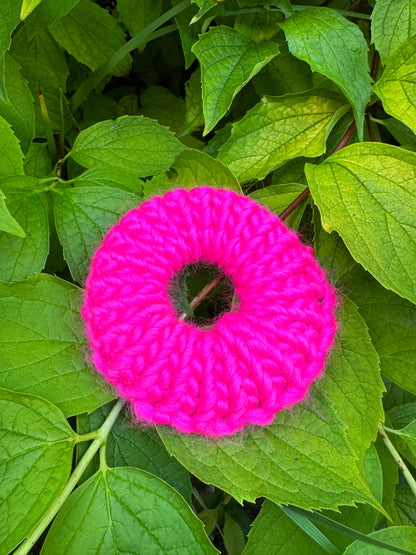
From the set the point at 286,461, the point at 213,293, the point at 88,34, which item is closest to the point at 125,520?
the point at 286,461

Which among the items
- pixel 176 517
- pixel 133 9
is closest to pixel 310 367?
pixel 176 517

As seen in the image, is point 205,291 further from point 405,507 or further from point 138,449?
point 405,507

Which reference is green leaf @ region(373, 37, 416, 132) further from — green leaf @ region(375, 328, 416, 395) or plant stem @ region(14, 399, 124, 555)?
plant stem @ region(14, 399, 124, 555)

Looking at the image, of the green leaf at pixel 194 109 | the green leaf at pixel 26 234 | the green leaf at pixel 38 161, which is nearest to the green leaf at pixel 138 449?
the green leaf at pixel 26 234

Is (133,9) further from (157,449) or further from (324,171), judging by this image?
(157,449)

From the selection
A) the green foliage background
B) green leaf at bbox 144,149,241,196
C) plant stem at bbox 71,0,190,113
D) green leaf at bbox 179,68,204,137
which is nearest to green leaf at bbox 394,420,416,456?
the green foliage background
